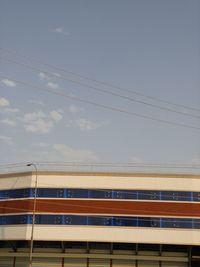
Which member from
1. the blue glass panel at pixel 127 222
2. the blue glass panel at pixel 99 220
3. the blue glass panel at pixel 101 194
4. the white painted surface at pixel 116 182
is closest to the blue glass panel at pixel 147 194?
the white painted surface at pixel 116 182

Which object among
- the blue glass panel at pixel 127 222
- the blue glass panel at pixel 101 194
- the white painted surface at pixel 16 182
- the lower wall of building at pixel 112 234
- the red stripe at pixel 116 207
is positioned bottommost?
the lower wall of building at pixel 112 234

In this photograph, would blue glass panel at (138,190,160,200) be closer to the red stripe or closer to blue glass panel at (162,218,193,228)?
the red stripe

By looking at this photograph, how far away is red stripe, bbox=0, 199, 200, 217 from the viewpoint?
45531mm

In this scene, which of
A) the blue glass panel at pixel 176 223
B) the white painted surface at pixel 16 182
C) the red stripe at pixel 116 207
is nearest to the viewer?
the blue glass panel at pixel 176 223

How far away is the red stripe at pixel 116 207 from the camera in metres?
45.5

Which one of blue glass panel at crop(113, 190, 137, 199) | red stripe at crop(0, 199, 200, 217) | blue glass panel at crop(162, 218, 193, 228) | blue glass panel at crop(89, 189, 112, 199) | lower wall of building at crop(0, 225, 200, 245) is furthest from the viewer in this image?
blue glass panel at crop(89, 189, 112, 199)

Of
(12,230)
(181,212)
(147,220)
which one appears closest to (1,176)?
(12,230)

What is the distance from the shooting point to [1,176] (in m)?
49.7

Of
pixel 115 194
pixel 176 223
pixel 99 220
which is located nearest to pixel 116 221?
pixel 99 220

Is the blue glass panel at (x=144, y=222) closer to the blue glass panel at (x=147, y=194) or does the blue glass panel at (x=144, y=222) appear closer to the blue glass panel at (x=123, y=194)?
the blue glass panel at (x=147, y=194)

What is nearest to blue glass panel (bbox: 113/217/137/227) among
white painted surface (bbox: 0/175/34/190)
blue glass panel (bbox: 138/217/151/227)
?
blue glass panel (bbox: 138/217/151/227)

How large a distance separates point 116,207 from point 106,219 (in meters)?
1.62

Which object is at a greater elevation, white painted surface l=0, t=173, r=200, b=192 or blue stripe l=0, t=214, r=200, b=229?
white painted surface l=0, t=173, r=200, b=192

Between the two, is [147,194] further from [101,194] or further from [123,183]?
[101,194]
